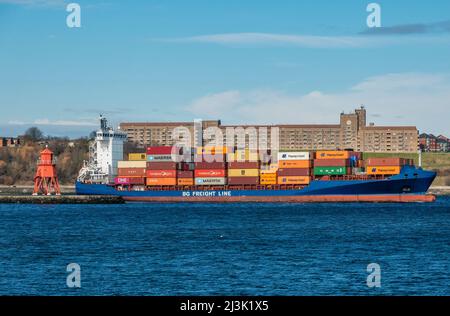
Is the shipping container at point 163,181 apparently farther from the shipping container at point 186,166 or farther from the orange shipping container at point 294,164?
the orange shipping container at point 294,164

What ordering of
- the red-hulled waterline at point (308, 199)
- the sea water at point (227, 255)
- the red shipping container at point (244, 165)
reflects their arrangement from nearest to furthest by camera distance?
the sea water at point (227, 255) < the red-hulled waterline at point (308, 199) < the red shipping container at point (244, 165)

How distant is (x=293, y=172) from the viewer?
7200cm

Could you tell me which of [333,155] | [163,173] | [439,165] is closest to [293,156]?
[333,155]

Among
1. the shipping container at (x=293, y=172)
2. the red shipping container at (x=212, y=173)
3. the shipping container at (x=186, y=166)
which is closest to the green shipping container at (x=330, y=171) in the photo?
the shipping container at (x=293, y=172)

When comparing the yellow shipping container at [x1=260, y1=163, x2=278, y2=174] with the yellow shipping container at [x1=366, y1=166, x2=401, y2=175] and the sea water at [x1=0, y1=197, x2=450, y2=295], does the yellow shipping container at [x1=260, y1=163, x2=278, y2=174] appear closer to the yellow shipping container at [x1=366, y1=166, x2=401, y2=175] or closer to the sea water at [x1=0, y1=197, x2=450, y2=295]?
the yellow shipping container at [x1=366, y1=166, x2=401, y2=175]

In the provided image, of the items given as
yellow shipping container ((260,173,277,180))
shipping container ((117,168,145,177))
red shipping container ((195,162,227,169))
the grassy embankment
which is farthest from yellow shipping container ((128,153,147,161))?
the grassy embankment

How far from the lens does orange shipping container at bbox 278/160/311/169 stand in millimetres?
72125

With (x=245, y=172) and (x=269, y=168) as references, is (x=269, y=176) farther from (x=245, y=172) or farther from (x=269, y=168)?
(x=245, y=172)

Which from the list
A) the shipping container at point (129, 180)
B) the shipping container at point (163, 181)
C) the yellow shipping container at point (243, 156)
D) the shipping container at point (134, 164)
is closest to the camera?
the yellow shipping container at point (243, 156)

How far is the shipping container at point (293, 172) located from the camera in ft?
235

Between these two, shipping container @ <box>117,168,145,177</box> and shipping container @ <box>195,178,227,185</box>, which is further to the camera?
shipping container @ <box>117,168,145,177</box>

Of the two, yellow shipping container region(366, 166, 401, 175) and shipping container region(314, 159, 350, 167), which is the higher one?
shipping container region(314, 159, 350, 167)
